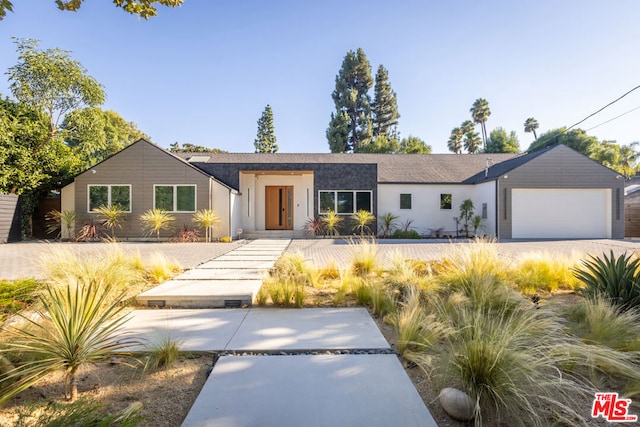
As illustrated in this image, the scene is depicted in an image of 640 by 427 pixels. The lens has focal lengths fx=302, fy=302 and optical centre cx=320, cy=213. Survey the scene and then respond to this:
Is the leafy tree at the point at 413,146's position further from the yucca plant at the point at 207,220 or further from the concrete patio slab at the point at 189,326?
the concrete patio slab at the point at 189,326

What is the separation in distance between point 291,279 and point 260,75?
43.3 feet

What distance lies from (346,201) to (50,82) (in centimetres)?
1578

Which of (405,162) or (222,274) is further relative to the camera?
(405,162)

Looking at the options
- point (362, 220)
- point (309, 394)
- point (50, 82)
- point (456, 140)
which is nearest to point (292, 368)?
point (309, 394)

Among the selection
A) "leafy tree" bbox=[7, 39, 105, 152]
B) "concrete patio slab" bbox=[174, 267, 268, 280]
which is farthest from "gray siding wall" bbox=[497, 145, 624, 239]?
"leafy tree" bbox=[7, 39, 105, 152]

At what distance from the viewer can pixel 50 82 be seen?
14.8 metres

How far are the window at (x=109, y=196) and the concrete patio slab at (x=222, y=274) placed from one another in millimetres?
10075

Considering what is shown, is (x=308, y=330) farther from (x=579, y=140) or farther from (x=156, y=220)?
(x=579, y=140)

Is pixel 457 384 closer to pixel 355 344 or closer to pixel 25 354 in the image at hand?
pixel 355 344

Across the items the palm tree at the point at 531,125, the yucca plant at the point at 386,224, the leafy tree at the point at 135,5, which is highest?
the palm tree at the point at 531,125

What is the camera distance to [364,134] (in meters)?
35.8

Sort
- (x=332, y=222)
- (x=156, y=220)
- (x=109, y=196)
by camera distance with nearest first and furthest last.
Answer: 1. (x=156, y=220)
2. (x=109, y=196)
3. (x=332, y=222)

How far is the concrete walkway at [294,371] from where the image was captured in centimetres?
200

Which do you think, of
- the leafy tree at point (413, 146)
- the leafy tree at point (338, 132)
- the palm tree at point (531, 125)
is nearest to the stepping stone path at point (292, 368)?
the leafy tree at point (338, 132)
